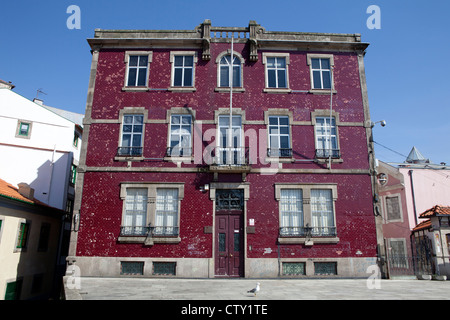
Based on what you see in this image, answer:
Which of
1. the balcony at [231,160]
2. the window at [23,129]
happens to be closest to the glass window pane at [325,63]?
Result: the balcony at [231,160]

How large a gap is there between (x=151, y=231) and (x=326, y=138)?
34.8 feet

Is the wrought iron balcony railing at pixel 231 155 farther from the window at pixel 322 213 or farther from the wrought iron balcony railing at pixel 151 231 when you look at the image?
the wrought iron balcony railing at pixel 151 231

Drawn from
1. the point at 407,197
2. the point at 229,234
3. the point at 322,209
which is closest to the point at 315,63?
the point at 322,209

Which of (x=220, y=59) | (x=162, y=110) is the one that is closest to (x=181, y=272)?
(x=162, y=110)

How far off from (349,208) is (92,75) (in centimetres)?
1594

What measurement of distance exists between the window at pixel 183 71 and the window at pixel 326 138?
7558mm

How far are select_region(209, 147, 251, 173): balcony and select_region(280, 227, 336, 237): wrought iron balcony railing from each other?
12.1 ft

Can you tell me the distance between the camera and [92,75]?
19.6m

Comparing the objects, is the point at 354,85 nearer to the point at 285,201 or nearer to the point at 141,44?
the point at 285,201

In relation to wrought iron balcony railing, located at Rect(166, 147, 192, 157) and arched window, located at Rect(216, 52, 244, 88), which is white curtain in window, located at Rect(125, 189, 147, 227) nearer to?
wrought iron balcony railing, located at Rect(166, 147, 192, 157)

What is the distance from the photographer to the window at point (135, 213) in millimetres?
17547

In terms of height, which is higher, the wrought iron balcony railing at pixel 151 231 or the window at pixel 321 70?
the window at pixel 321 70

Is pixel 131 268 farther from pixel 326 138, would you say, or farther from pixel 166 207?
pixel 326 138

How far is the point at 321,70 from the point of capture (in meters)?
20.0
